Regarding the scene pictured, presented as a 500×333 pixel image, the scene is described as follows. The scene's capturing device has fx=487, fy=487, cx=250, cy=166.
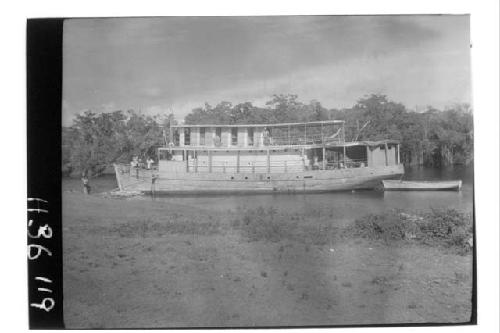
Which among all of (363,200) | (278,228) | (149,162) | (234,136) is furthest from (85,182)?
(363,200)

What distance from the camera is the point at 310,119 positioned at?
4.95m

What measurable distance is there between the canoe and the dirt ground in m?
0.60

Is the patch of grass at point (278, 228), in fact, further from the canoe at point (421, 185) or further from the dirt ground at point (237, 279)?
the canoe at point (421, 185)

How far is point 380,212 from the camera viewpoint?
502cm

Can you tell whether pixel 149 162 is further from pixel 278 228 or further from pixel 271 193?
pixel 278 228

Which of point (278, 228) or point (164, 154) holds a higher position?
point (164, 154)

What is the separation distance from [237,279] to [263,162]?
124cm

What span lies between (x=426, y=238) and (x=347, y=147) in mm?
1231

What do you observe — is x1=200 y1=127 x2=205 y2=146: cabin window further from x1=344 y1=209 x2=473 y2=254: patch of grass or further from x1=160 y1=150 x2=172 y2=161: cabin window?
x1=344 y1=209 x2=473 y2=254: patch of grass

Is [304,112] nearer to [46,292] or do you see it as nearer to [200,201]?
[200,201]

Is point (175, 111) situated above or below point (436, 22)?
below

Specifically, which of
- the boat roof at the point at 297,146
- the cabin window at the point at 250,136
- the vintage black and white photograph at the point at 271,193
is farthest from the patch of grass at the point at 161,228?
the cabin window at the point at 250,136

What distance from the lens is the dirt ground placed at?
4824 mm

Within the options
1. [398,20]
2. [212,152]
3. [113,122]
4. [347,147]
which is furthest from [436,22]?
[113,122]
